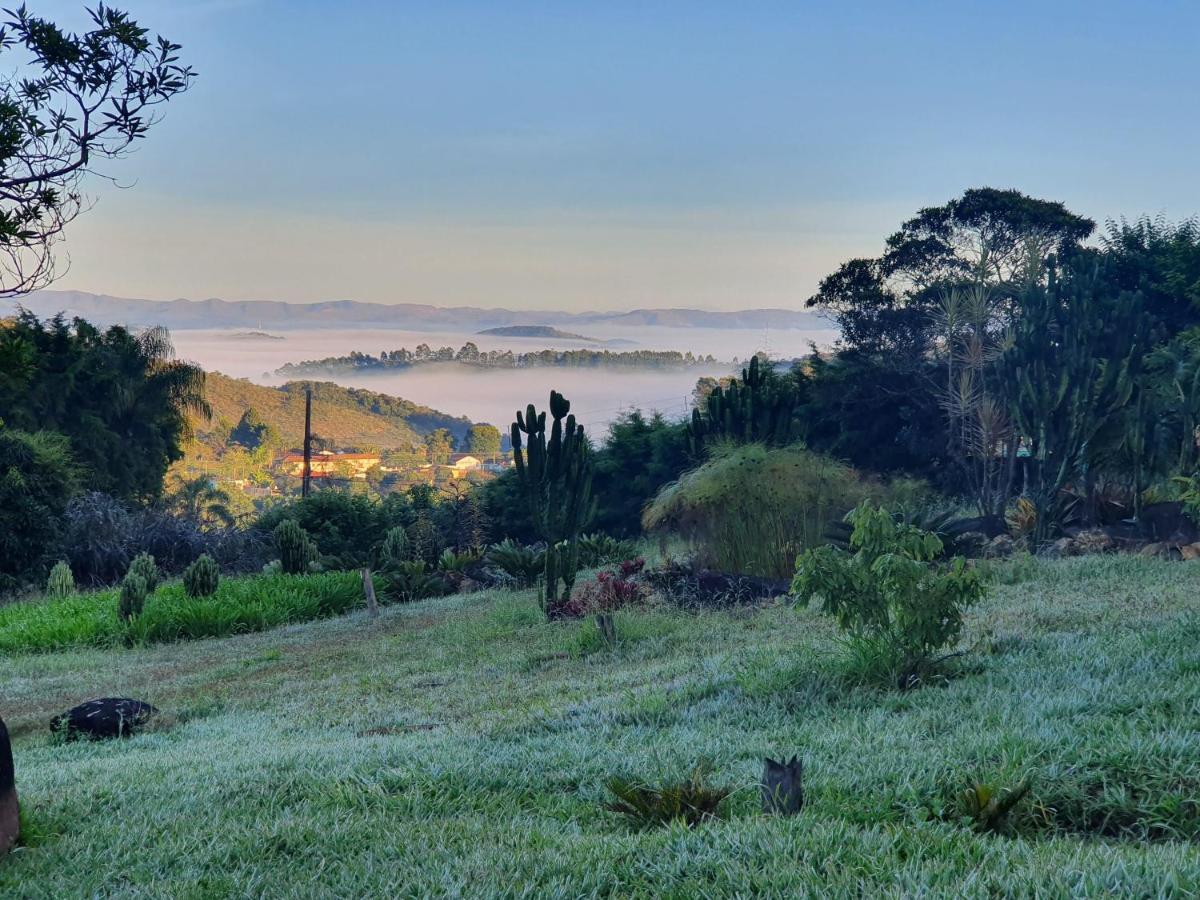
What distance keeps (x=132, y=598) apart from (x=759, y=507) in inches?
323

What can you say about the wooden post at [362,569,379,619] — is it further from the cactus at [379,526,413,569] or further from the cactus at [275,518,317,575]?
the cactus at [275,518,317,575]

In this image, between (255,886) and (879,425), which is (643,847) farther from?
(879,425)

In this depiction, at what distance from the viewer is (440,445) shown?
62.1 m

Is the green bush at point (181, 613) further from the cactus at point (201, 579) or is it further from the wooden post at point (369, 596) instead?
the wooden post at point (369, 596)

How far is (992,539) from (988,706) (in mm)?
9867

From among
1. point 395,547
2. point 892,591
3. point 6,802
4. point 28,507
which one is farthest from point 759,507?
point 28,507

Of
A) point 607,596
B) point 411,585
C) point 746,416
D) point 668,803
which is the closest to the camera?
point 668,803

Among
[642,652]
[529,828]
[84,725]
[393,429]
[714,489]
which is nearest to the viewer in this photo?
[529,828]

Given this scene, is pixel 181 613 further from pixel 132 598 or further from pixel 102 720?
pixel 102 720

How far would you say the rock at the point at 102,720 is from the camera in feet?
27.1

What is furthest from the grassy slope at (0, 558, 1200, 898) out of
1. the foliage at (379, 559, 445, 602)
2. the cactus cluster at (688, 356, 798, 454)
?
the cactus cluster at (688, 356, 798, 454)

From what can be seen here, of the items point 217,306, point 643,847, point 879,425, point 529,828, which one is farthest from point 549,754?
point 217,306

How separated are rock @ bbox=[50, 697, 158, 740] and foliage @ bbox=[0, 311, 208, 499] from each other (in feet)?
71.4

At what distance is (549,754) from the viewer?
5.85 meters
